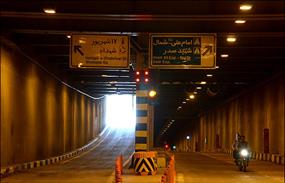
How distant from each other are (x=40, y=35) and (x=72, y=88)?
18.9 metres

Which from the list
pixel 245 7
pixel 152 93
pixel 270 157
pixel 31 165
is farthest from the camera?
pixel 270 157

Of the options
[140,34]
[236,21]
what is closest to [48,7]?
[140,34]

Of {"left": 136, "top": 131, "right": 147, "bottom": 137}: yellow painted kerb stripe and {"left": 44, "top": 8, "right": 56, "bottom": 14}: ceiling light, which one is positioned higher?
{"left": 44, "top": 8, "right": 56, "bottom": 14}: ceiling light

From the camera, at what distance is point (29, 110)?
2984cm

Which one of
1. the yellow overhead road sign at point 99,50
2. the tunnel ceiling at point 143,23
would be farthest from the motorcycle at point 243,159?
the yellow overhead road sign at point 99,50

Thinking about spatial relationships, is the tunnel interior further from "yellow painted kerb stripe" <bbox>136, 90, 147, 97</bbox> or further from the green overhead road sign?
"yellow painted kerb stripe" <bbox>136, 90, 147, 97</bbox>

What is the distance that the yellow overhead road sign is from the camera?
23.5m

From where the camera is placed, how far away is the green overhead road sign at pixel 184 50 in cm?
2347

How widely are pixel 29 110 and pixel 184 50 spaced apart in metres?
9.85

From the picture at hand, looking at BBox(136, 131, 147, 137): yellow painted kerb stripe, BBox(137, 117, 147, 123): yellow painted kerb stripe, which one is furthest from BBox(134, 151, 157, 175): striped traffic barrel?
BBox(137, 117, 147, 123): yellow painted kerb stripe

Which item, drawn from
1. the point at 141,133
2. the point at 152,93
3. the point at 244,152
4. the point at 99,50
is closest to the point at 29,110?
the point at 141,133

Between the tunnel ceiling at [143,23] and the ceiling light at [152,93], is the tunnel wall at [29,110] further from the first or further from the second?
the ceiling light at [152,93]

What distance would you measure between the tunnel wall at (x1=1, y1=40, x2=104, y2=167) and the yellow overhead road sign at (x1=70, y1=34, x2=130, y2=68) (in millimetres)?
3066

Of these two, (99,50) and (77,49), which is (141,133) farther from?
(77,49)
